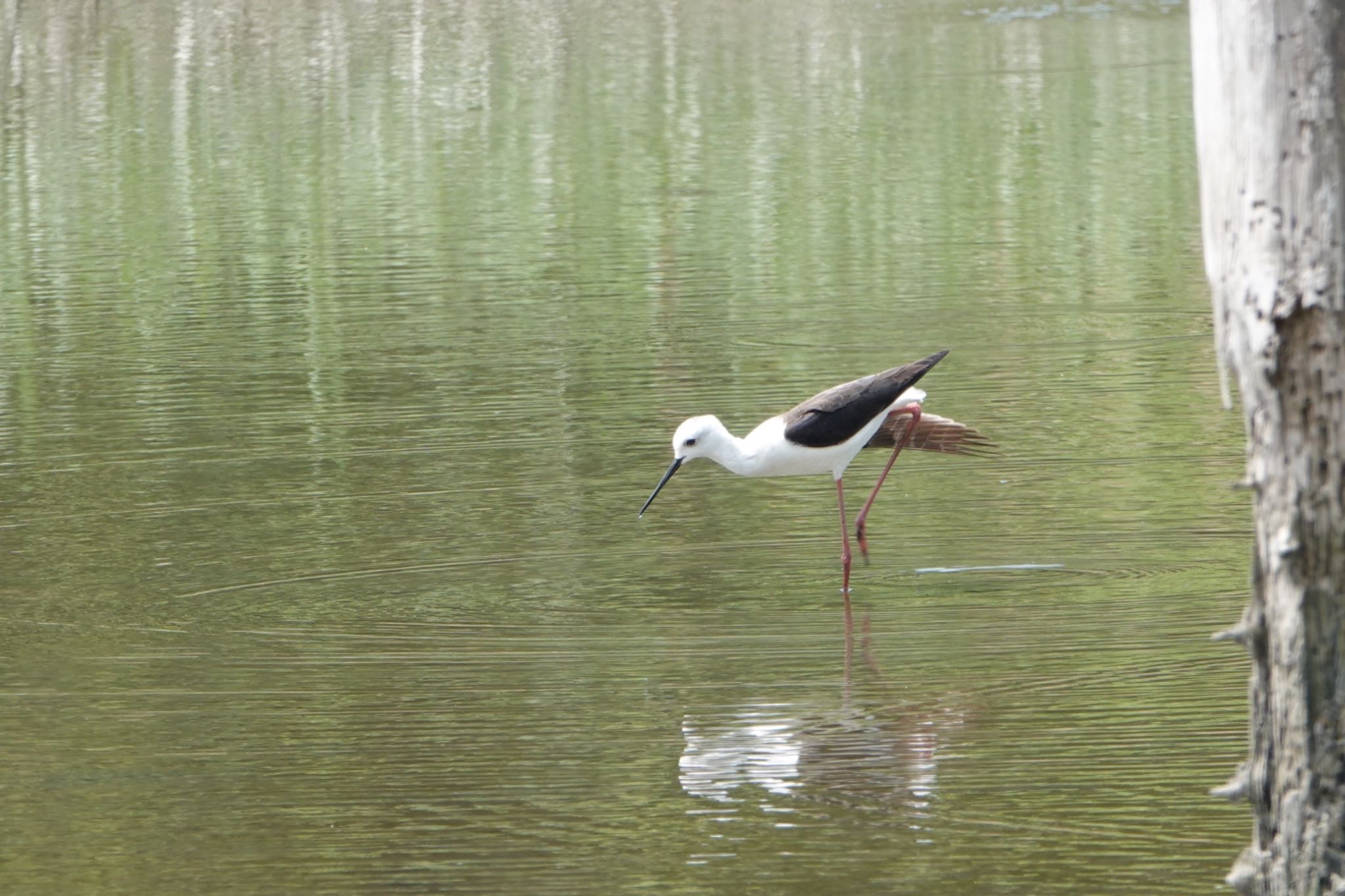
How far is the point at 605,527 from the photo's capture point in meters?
8.59

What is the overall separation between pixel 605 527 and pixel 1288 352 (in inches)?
180

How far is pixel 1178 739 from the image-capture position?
6.05 meters

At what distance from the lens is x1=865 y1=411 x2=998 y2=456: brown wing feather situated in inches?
328

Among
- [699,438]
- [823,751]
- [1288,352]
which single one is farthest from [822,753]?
[1288,352]

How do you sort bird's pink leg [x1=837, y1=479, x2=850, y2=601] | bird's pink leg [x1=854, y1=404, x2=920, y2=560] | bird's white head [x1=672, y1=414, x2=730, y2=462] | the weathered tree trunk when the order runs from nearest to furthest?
the weathered tree trunk
bird's pink leg [x1=837, y1=479, x2=850, y2=601]
bird's white head [x1=672, y1=414, x2=730, y2=462]
bird's pink leg [x1=854, y1=404, x2=920, y2=560]

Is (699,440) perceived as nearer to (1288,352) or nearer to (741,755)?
(741,755)

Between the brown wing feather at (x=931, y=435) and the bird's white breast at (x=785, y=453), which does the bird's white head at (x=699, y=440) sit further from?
the brown wing feather at (x=931, y=435)

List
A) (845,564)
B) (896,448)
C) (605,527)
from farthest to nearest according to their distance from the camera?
(605,527) < (896,448) < (845,564)

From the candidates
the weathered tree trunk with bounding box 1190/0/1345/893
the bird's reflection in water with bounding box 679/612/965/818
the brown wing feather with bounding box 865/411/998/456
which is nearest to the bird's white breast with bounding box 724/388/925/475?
the brown wing feather with bounding box 865/411/998/456

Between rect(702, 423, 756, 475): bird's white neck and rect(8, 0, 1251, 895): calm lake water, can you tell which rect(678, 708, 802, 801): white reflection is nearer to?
rect(8, 0, 1251, 895): calm lake water

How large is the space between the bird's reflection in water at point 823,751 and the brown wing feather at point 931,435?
184 cm

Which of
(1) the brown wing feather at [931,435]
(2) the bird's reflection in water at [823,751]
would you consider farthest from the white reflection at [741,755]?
(1) the brown wing feather at [931,435]

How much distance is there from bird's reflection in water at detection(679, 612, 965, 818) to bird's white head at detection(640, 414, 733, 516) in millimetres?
1336

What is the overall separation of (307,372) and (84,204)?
7.14 meters
